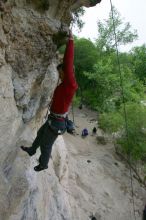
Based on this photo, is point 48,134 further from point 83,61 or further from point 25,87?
point 83,61

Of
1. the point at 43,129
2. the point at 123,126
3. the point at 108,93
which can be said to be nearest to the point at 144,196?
the point at 123,126

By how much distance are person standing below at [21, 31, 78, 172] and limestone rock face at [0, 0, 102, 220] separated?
97 cm

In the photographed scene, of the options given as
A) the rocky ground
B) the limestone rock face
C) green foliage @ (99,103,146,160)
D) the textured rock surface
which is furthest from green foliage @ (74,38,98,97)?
the limestone rock face

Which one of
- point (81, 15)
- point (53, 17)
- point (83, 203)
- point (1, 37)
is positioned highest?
point (81, 15)

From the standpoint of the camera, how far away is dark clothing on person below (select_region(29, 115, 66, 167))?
723 centimetres

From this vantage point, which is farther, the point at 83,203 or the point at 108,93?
the point at 108,93

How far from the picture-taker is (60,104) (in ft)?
Result: 23.2

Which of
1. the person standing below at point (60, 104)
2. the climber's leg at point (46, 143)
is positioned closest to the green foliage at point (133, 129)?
the climber's leg at point (46, 143)

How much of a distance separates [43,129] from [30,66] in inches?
66.0

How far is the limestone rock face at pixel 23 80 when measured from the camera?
745cm

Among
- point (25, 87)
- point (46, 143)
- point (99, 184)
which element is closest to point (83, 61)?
point (99, 184)

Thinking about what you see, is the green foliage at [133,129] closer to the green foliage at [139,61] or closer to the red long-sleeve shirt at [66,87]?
the red long-sleeve shirt at [66,87]

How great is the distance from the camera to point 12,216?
8938mm

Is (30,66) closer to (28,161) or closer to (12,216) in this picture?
(28,161)
